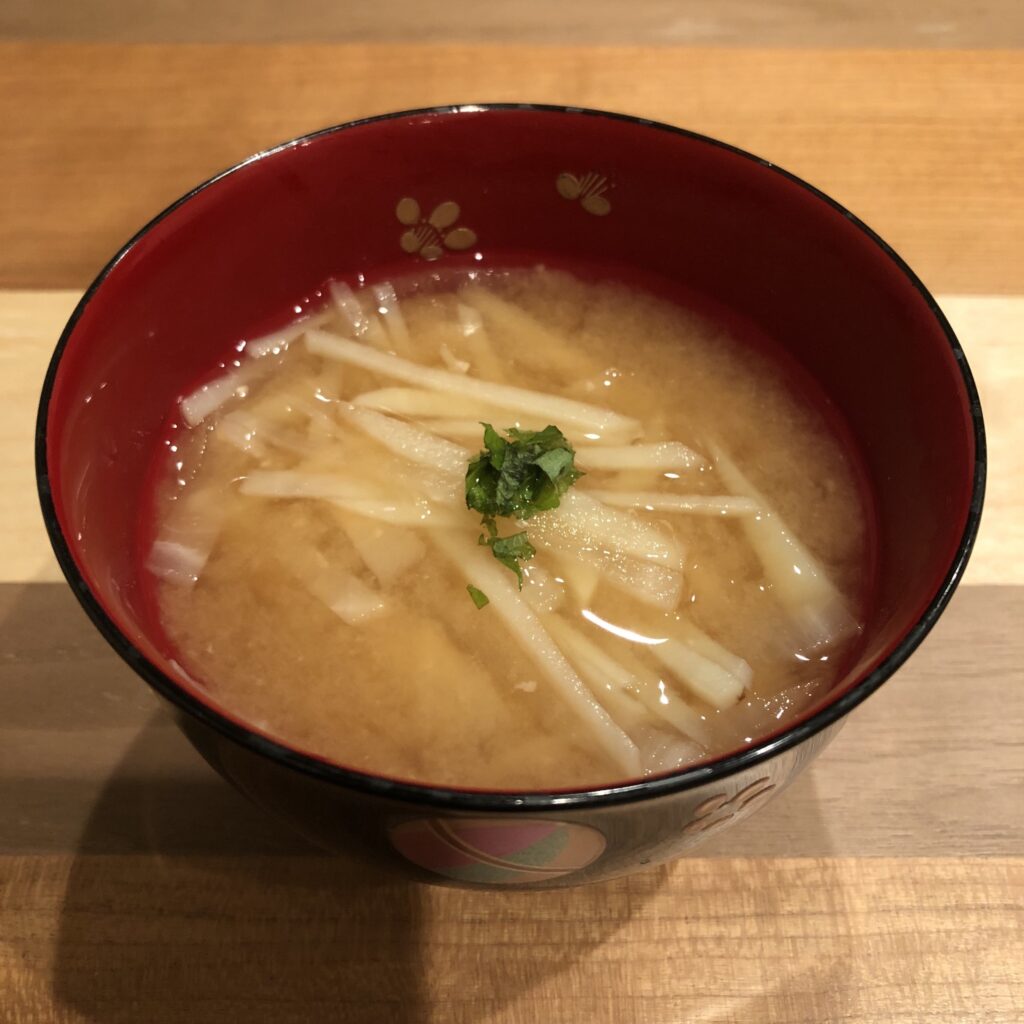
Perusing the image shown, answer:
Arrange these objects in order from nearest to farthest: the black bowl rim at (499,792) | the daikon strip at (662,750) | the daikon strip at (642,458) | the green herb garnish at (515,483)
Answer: the black bowl rim at (499,792) → the daikon strip at (662,750) → the green herb garnish at (515,483) → the daikon strip at (642,458)

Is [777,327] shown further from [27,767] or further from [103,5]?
[103,5]

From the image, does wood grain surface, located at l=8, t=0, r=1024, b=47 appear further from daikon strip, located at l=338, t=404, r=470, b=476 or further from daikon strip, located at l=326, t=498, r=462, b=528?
daikon strip, located at l=326, t=498, r=462, b=528

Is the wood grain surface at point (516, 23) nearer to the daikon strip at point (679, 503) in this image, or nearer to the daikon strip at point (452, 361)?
the daikon strip at point (452, 361)

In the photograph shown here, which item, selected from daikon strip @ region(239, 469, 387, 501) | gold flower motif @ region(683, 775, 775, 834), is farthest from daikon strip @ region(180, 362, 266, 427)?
gold flower motif @ region(683, 775, 775, 834)

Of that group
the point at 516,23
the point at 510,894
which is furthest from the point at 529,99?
the point at 510,894

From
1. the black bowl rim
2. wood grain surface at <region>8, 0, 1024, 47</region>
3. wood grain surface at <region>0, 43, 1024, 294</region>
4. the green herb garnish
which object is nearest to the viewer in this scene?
the black bowl rim

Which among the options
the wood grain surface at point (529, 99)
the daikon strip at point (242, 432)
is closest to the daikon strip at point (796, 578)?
the daikon strip at point (242, 432)

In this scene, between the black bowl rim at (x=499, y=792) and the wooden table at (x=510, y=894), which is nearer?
the black bowl rim at (x=499, y=792)

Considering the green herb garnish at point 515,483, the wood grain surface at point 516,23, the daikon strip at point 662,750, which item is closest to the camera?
the daikon strip at point 662,750
